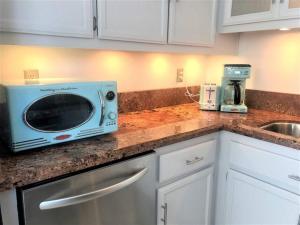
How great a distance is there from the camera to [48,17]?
1.01 metres

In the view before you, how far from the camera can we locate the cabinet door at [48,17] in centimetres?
93

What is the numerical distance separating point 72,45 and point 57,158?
20.8 inches

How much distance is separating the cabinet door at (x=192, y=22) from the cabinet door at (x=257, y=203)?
0.85 meters

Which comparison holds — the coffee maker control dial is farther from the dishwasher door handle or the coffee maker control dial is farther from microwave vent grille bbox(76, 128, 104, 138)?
the dishwasher door handle

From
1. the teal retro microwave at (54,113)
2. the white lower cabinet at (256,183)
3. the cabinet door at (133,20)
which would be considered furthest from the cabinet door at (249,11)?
the teal retro microwave at (54,113)

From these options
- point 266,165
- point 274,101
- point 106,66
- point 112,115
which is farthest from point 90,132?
point 274,101

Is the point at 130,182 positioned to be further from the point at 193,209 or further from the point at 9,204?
the point at 193,209

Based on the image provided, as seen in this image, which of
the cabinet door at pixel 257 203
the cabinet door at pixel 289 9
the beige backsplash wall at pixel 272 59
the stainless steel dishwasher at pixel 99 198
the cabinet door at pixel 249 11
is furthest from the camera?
the beige backsplash wall at pixel 272 59

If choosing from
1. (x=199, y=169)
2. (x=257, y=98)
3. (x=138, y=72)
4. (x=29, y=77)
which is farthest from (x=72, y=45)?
(x=257, y=98)

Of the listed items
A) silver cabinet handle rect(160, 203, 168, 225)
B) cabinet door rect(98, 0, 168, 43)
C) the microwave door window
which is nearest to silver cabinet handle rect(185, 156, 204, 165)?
silver cabinet handle rect(160, 203, 168, 225)

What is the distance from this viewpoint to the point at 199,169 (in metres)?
1.38

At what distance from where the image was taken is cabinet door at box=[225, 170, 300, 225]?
1.20 m

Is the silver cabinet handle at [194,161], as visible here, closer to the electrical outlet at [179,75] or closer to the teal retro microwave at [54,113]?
the teal retro microwave at [54,113]

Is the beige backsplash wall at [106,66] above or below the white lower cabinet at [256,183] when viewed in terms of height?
above
